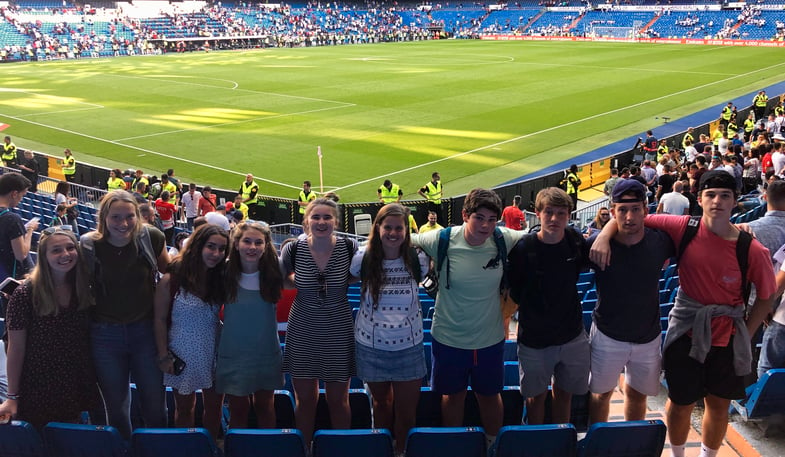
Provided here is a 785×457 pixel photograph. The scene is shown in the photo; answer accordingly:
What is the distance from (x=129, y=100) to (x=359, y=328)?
3614 centimetres

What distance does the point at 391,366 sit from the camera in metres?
4.68

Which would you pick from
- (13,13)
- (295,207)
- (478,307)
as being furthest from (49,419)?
(13,13)

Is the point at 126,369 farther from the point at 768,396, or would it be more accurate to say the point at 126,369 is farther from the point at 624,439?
the point at 768,396

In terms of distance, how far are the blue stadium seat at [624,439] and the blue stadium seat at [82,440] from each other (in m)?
2.93

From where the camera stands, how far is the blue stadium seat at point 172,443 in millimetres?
4059

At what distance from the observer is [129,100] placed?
36.9 m

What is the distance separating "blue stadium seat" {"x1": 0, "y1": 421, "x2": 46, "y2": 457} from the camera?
416cm

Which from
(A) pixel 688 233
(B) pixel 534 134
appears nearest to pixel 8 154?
(B) pixel 534 134

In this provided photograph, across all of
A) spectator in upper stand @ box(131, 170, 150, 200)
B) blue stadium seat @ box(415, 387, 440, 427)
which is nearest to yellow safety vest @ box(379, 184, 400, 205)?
spectator in upper stand @ box(131, 170, 150, 200)

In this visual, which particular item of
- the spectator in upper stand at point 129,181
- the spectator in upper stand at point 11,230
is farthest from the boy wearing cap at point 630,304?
the spectator in upper stand at point 129,181

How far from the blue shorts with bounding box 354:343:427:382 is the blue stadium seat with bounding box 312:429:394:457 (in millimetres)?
714

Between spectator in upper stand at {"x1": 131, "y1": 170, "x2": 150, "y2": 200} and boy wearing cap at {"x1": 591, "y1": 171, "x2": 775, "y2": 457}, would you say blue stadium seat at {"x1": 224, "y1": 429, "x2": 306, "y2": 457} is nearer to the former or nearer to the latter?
boy wearing cap at {"x1": 591, "y1": 171, "x2": 775, "y2": 457}

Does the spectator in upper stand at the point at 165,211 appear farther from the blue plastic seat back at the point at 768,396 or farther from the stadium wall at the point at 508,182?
the blue plastic seat back at the point at 768,396

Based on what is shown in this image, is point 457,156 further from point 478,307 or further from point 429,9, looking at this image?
point 429,9
